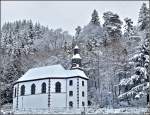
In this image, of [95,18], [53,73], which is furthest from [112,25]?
[53,73]

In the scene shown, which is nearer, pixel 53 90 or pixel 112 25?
pixel 53 90

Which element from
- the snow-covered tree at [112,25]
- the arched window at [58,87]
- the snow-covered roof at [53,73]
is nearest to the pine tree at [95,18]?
the snow-covered tree at [112,25]

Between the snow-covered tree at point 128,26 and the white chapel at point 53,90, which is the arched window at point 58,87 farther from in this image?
the snow-covered tree at point 128,26

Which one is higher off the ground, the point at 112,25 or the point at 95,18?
the point at 95,18

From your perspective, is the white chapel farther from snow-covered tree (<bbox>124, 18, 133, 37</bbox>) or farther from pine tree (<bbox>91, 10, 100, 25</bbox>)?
pine tree (<bbox>91, 10, 100, 25</bbox>)

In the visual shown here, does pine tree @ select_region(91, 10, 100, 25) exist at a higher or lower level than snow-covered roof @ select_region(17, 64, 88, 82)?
higher

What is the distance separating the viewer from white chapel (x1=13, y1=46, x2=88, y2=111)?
52125 millimetres

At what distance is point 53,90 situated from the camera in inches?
2069

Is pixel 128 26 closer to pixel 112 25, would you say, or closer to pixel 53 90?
pixel 112 25

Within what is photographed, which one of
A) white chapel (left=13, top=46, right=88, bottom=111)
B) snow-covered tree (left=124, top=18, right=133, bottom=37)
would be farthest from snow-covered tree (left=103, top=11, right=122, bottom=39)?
white chapel (left=13, top=46, right=88, bottom=111)

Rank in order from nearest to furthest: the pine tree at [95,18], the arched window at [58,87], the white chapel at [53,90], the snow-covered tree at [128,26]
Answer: the white chapel at [53,90] → the arched window at [58,87] → the snow-covered tree at [128,26] → the pine tree at [95,18]

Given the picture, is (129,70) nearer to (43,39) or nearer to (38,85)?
(38,85)

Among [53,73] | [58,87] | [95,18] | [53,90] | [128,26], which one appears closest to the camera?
[53,90]

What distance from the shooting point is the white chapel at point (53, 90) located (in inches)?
2052
